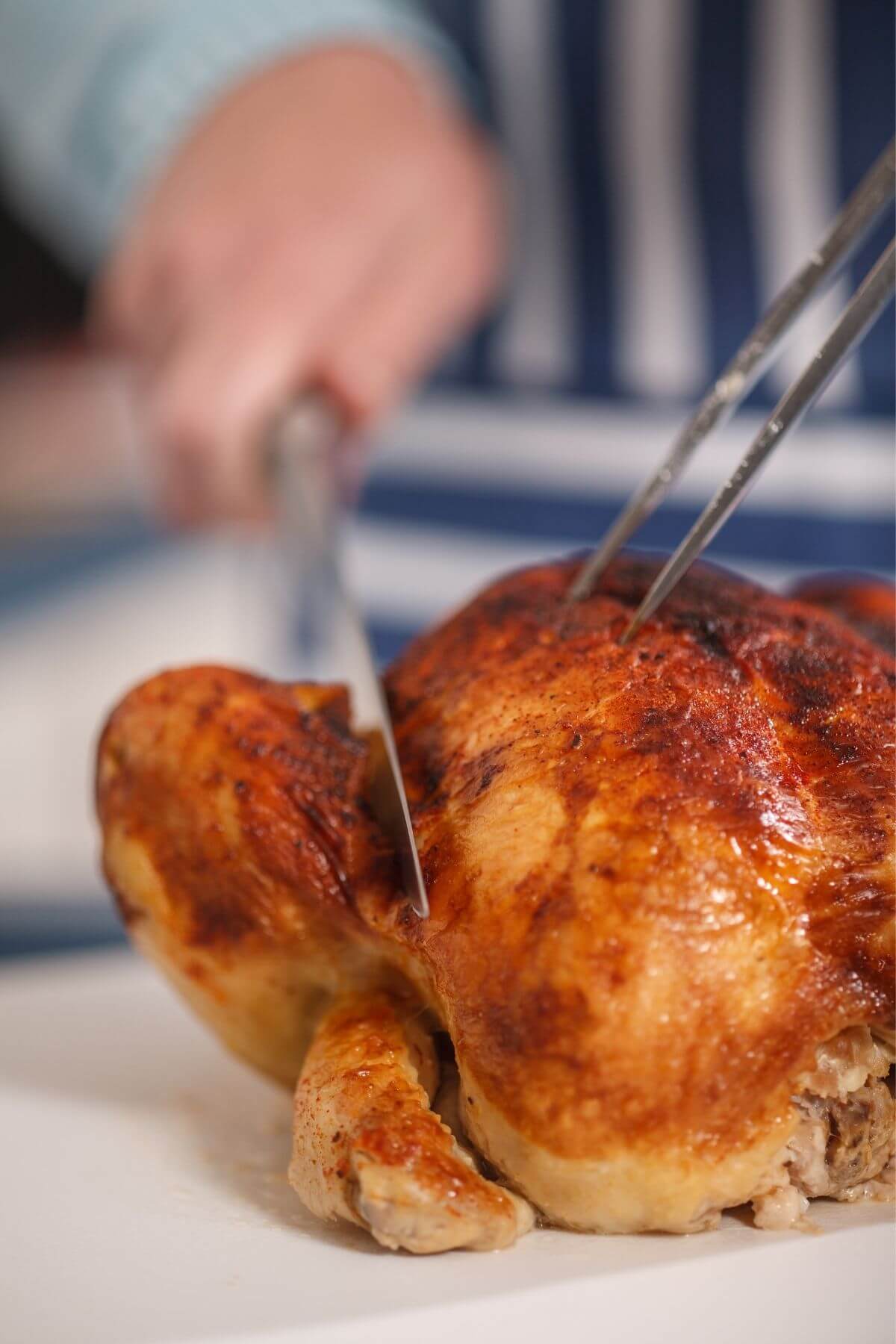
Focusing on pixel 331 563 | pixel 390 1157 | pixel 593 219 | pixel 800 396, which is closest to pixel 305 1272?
pixel 390 1157

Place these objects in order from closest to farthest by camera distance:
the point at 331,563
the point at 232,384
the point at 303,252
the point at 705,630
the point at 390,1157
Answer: the point at 390,1157
the point at 705,630
the point at 331,563
the point at 232,384
the point at 303,252

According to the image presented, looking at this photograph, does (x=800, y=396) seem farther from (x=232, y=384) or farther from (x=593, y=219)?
(x=593, y=219)

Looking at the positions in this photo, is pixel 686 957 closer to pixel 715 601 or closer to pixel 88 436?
pixel 715 601

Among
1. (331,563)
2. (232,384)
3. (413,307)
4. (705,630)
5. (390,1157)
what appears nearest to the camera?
(390,1157)

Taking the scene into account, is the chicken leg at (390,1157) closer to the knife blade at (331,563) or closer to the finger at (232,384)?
the knife blade at (331,563)

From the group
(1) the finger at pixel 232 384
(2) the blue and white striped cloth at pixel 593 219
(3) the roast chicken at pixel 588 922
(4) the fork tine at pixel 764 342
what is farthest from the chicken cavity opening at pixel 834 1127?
(2) the blue and white striped cloth at pixel 593 219

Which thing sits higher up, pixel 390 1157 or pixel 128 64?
pixel 128 64

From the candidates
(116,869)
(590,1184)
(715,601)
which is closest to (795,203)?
(715,601)

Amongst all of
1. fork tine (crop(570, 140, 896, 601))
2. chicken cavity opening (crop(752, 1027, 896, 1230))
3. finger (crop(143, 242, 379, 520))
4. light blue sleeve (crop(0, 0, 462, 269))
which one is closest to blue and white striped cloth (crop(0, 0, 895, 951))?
light blue sleeve (crop(0, 0, 462, 269))
